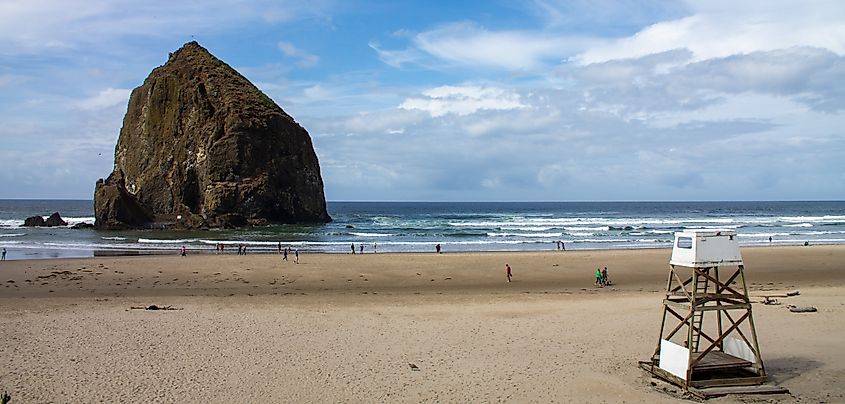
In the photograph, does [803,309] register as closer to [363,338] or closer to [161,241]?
[363,338]

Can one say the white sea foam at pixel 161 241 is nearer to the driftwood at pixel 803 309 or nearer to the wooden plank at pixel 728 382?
the driftwood at pixel 803 309

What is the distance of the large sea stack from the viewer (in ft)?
211

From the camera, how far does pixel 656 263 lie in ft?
104

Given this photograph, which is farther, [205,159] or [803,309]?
[205,159]

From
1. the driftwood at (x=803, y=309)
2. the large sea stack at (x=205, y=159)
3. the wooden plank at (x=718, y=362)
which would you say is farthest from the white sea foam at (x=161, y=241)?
the wooden plank at (x=718, y=362)

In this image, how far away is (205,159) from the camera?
66188 mm

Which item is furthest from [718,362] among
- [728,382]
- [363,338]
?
[363,338]

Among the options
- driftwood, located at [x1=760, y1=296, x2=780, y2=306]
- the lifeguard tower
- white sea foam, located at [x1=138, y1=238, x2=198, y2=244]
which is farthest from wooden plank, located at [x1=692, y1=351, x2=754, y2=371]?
white sea foam, located at [x1=138, y1=238, x2=198, y2=244]

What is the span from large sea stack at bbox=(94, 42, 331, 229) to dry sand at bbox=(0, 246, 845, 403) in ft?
124

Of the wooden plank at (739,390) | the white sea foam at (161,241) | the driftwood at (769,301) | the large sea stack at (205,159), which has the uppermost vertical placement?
the large sea stack at (205,159)

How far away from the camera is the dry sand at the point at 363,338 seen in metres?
10.6

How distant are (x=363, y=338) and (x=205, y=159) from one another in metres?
56.9

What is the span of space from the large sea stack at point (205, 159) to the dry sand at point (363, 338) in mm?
37774

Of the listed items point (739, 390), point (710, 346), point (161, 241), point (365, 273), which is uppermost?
point (161, 241)
